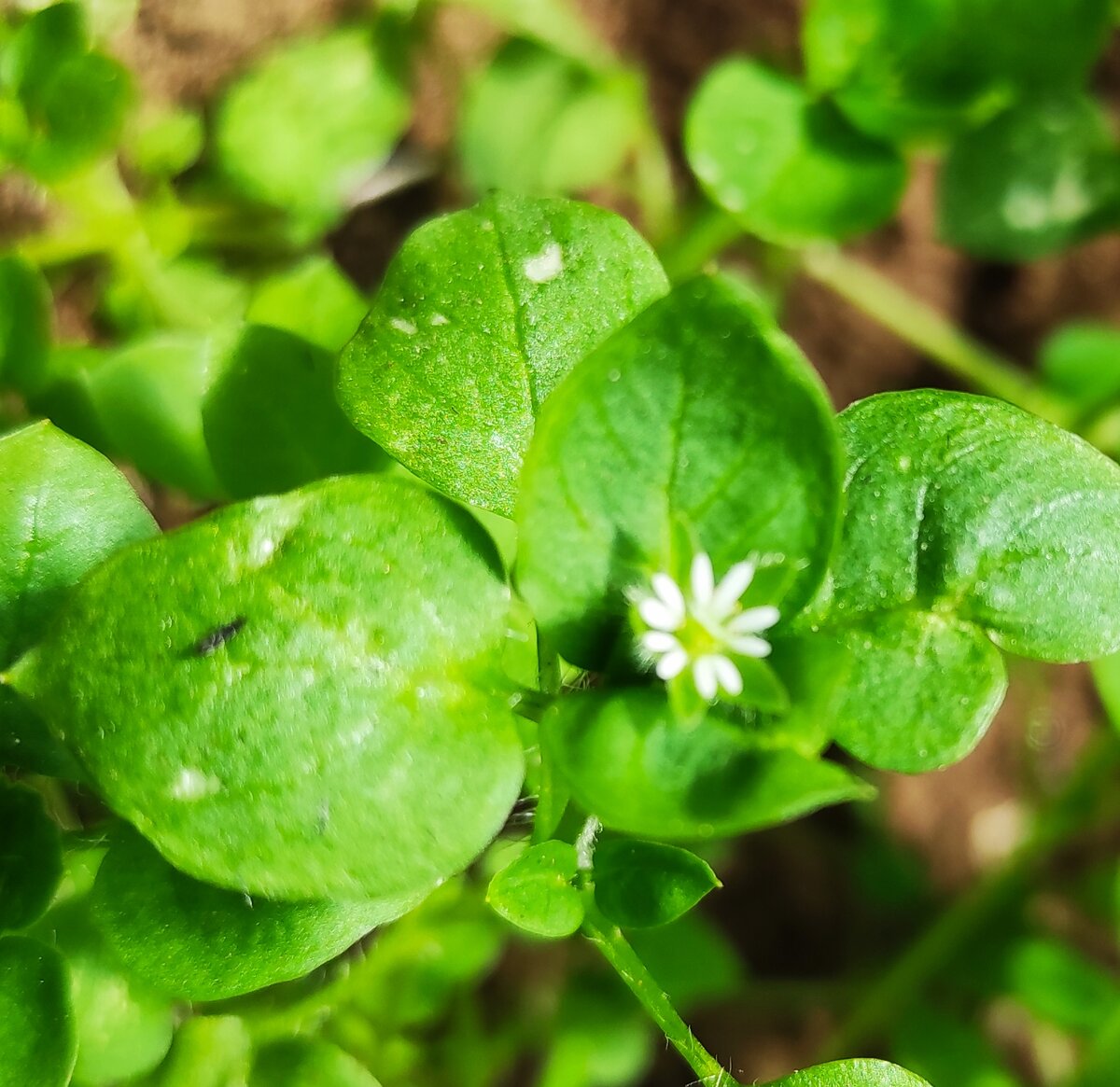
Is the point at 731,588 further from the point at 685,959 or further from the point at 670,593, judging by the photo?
the point at 685,959

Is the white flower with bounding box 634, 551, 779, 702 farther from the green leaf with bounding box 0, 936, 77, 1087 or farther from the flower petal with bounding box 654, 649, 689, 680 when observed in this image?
the green leaf with bounding box 0, 936, 77, 1087

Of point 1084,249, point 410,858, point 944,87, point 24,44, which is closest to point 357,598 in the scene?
point 410,858

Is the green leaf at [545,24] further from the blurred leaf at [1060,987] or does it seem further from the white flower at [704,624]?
the blurred leaf at [1060,987]

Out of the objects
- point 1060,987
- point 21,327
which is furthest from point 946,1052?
point 21,327

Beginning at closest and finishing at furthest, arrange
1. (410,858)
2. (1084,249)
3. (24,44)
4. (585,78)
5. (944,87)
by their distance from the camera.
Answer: (410,858)
(24,44)
(944,87)
(585,78)
(1084,249)

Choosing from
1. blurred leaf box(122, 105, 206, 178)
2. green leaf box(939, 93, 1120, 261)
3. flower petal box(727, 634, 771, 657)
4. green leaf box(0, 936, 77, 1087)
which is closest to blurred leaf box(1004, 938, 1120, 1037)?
green leaf box(939, 93, 1120, 261)

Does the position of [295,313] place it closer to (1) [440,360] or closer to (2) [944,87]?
(1) [440,360]
